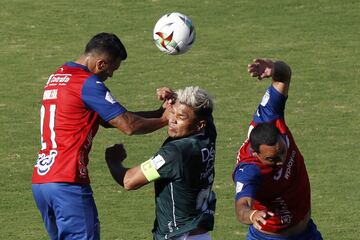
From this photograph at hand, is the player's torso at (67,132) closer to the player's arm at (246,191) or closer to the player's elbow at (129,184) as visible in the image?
the player's elbow at (129,184)

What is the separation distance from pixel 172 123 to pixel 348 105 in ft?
34.0

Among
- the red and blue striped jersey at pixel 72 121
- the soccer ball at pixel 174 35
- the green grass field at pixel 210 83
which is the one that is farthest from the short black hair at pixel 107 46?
the green grass field at pixel 210 83

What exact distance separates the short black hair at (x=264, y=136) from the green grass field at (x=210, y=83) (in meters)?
4.11

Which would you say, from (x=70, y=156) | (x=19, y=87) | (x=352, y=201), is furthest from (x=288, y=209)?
(x=19, y=87)

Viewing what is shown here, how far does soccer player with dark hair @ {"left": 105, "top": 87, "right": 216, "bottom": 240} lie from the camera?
9.83 metres

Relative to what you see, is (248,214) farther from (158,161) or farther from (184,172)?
(158,161)

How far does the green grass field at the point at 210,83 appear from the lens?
15047mm

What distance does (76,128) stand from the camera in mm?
10844

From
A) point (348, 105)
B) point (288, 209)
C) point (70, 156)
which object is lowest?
point (348, 105)

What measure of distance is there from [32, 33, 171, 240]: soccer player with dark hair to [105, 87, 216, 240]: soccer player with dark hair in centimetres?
74

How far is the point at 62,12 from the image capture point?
999 inches

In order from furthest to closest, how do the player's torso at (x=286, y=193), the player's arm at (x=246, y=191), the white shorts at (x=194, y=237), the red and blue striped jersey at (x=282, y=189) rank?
the player's torso at (x=286, y=193), the red and blue striped jersey at (x=282, y=189), the white shorts at (x=194, y=237), the player's arm at (x=246, y=191)

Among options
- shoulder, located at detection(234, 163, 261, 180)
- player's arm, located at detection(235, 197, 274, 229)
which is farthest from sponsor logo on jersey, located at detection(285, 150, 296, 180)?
player's arm, located at detection(235, 197, 274, 229)

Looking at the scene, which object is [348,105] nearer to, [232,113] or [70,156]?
[232,113]
